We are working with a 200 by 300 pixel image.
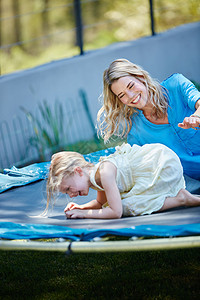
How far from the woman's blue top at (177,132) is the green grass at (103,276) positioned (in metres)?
0.50

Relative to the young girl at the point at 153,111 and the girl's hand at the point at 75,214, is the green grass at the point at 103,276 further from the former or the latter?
the young girl at the point at 153,111

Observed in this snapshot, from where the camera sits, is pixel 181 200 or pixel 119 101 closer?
pixel 181 200

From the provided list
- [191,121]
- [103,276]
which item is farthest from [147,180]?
[103,276]

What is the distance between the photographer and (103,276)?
251cm

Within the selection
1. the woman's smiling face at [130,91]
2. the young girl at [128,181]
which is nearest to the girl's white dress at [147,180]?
the young girl at [128,181]

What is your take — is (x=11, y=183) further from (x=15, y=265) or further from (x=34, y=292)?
(x=34, y=292)

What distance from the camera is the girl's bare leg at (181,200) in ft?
7.00

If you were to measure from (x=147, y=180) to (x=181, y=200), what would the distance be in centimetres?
17

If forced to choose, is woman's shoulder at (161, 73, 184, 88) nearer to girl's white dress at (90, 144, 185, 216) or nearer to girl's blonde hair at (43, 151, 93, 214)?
girl's white dress at (90, 144, 185, 216)

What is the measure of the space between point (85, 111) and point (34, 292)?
2.61m

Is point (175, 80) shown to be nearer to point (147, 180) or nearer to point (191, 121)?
point (191, 121)

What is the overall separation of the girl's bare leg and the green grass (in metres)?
0.42

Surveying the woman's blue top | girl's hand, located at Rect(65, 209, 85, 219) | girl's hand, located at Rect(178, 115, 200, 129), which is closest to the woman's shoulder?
the woman's blue top

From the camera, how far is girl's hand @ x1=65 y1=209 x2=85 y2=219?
Answer: 7.22 feet
